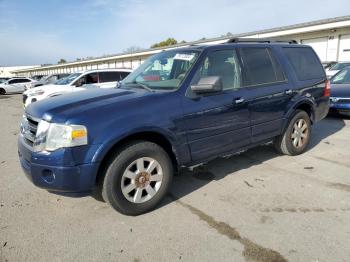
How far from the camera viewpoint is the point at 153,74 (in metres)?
4.43

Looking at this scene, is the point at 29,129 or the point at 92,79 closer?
the point at 29,129

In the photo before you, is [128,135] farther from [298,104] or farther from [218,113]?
[298,104]

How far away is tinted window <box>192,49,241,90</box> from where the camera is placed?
→ 161 inches

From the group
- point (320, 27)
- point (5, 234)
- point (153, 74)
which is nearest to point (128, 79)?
point (153, 74)

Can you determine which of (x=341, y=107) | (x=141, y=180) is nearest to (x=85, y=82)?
(x=341, y=107)

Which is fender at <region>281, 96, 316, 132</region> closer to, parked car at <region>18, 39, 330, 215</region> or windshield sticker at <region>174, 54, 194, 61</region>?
parked car at <region>18, 39, 330, 215</region>

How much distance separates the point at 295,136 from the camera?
5457 millimetres

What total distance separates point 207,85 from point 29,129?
211cm

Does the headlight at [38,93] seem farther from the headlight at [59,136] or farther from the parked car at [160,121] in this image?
the headlight at [59,136]

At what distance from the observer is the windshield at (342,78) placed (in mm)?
9462

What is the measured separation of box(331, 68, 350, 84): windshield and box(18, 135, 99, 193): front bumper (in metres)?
8.79

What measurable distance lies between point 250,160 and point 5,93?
2945 centimetres

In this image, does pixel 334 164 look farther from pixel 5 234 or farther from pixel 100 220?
pixel 5 234

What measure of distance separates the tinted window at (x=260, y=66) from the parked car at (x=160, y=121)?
0.6 inches
